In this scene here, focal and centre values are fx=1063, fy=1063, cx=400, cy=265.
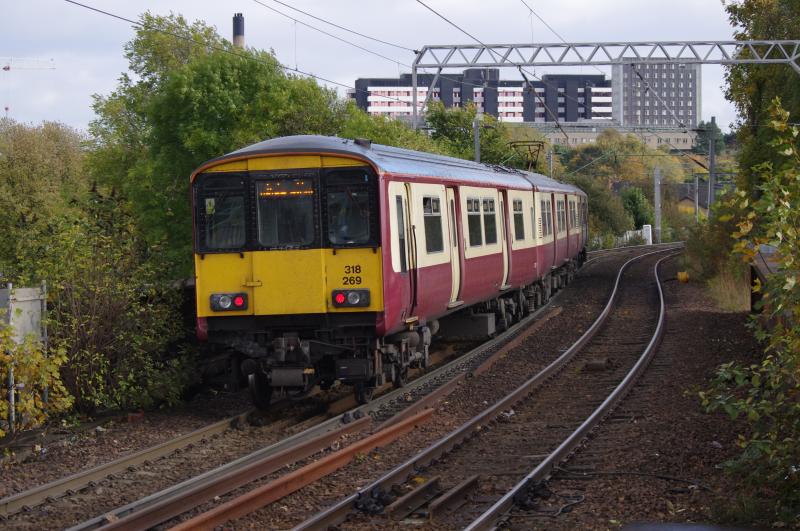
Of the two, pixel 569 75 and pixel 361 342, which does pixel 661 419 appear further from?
pixel 569 75

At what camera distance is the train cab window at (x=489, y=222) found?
17.2m

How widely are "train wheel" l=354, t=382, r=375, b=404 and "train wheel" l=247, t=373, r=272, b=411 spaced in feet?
3.41

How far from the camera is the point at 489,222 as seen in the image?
57.6ft

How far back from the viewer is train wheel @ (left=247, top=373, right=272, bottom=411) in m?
12.2

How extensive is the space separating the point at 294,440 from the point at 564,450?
2.71 m

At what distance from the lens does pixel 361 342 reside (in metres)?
12.0

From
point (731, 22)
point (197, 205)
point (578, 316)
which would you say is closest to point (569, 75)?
point (731, 22)

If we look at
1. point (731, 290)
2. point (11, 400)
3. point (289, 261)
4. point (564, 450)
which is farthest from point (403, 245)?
point (731, 290)

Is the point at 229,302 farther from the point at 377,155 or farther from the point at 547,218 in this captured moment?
the point at 547,218

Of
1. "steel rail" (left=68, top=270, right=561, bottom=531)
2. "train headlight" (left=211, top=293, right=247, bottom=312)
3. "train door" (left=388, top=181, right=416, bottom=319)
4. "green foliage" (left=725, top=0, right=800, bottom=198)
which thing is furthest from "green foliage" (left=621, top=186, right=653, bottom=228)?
"train headlight" (left=211, top=293, right=247, bottom=312)

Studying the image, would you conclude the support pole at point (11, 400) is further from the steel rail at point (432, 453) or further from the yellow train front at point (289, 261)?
the steel rail at point (432, 453)

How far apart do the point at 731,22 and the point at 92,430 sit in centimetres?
3008

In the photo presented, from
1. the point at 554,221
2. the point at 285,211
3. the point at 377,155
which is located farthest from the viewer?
the point at 554,221

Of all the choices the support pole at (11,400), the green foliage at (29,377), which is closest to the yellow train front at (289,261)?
the green foliage at (29,377)
